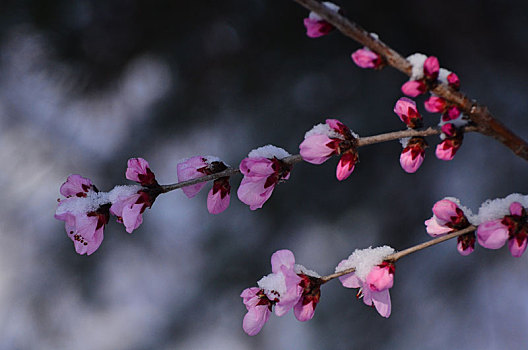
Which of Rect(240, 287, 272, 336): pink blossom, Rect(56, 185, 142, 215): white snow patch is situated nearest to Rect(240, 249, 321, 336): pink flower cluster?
Rect(240, 287, 272, 336): pink blossom

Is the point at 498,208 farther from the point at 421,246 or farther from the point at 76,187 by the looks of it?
the point at 76,187

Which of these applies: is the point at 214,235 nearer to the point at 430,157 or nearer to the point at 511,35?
the point at 430,157

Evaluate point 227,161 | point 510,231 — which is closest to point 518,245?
point 510,231

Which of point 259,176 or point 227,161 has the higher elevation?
point 259,176

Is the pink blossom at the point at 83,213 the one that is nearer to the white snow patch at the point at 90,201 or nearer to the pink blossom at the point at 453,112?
the white snow patch at the point at 90,201

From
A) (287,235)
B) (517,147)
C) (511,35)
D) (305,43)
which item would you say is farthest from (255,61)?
(517,147)

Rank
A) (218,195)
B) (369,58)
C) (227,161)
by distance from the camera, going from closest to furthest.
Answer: (369,58) → (218,195) → (227,161)

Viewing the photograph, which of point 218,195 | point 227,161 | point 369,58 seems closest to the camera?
point 369,58
